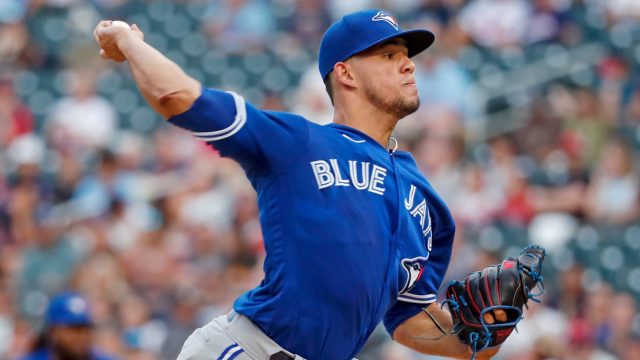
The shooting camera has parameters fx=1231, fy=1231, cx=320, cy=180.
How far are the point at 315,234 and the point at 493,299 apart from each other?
78cm

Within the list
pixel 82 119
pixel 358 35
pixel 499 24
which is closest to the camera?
pixel 358 35

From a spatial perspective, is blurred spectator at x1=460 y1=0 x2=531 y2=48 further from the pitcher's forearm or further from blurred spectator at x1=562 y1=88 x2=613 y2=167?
the pitcher's forearm

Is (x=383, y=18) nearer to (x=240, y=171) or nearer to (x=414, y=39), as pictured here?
(x=414, y=39)

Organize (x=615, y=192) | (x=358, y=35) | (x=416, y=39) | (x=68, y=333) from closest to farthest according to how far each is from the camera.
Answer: (x=358, y=35) < (x=416, y=39) < (x=68, y=333) < (x=615, y=192)

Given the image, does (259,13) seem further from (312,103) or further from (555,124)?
(555,124)

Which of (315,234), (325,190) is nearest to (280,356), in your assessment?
(315,234)

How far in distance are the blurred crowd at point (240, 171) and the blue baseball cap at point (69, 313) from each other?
147 centimetres

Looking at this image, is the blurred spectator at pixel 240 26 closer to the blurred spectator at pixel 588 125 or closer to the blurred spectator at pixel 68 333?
the blurred spectator at pixel 588 125

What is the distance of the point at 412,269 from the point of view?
4.16m

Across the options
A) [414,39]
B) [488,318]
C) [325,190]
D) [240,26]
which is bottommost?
[488,318]

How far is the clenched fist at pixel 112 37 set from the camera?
3611 millimetres

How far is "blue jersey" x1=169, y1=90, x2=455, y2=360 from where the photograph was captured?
12.4 feet

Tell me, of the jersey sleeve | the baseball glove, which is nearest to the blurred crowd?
the baseball glove

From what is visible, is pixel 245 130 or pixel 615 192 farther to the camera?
pixel 615 192
